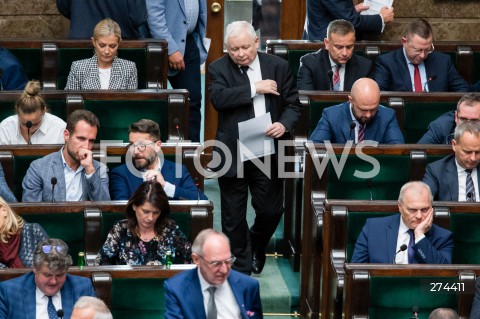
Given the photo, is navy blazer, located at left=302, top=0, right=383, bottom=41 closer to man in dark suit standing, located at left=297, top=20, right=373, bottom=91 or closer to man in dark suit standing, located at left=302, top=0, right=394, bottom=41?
man in dark suit standing, located at left=302, top=0, right=394, bottom=41

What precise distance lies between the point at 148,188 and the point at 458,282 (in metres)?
1.40

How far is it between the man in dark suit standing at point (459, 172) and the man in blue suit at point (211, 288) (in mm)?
1517

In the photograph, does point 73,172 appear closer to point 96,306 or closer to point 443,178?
point 96,306

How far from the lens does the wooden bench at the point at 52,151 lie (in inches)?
239

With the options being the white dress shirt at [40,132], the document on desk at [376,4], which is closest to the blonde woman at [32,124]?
the white dress shirt at [40,132]

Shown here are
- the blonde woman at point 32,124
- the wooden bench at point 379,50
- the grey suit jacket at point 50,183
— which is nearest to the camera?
the grey suit jacket at point 50,183

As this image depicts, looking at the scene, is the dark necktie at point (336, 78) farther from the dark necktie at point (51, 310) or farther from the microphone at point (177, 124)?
the dark necktie at point (51, 310)

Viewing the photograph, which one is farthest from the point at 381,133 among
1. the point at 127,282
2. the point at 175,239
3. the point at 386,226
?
the point at 127,282

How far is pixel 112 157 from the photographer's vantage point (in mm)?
6156

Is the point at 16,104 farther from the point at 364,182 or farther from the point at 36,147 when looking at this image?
the point at 364,182

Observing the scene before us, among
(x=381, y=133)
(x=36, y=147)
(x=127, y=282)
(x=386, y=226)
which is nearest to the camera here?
(x=127, y=282)

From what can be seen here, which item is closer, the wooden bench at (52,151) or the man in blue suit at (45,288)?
the man in blue suit at (45,288)

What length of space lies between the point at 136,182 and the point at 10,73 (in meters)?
1.58

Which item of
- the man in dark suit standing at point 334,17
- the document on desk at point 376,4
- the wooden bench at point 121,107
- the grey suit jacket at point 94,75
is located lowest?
the wooden bench at point 121,107
